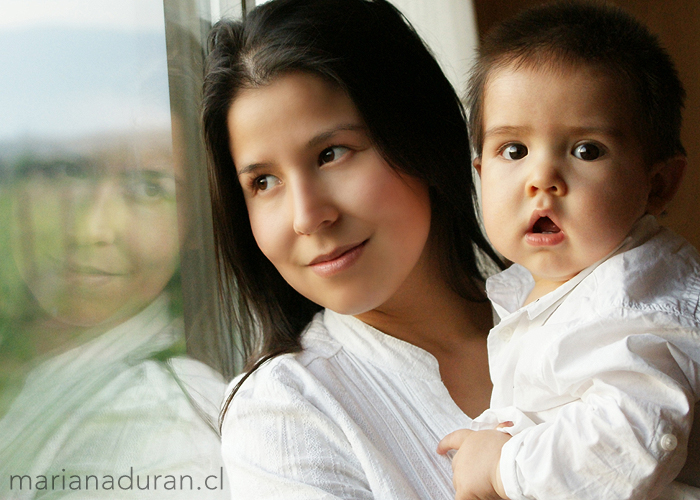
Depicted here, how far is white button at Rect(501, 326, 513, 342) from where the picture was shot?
1093 millimetres

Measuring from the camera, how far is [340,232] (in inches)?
44.5

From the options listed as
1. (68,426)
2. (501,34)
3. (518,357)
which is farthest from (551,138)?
(68,426)

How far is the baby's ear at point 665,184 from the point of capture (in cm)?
101

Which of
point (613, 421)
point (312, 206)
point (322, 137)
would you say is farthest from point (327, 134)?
point (613, 421)

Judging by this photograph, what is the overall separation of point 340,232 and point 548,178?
0.37 metres

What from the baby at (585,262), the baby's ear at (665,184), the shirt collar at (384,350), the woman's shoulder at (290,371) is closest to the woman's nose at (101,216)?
the woman's shoulder at (290,371)

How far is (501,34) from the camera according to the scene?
3.51ft

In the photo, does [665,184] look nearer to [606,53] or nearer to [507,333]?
[606,53]

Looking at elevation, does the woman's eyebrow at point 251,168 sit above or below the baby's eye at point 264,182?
above

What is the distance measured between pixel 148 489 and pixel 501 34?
1003 mm

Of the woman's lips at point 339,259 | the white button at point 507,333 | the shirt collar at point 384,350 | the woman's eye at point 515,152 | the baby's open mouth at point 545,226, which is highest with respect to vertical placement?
the woman's eye at point 515,152

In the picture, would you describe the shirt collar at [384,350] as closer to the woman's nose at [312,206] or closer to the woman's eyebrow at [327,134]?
the woman's nose at [312,206]

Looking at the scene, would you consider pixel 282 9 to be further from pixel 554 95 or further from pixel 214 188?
pixel 554 95

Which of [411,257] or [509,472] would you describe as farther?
[411,257]
